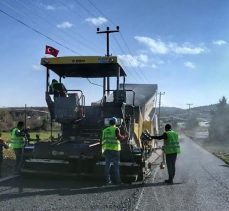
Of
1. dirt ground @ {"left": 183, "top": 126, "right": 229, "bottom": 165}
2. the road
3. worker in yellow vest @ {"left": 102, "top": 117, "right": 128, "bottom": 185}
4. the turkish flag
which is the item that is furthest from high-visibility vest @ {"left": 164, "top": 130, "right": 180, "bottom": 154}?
dirt ground @ {"left": 183, "top": 126, "right": 229, "bottom": 165}

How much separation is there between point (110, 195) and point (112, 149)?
179cm

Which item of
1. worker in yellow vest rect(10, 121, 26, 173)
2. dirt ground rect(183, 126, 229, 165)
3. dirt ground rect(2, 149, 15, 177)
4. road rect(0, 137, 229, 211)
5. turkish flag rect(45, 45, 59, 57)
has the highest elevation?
turkish flag rect(45, 45, 59, 57)

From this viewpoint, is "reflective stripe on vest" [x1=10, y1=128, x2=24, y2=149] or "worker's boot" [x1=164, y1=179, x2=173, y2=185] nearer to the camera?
"worker's boot" [x1=164, y1=179, x2=173, y2=185]

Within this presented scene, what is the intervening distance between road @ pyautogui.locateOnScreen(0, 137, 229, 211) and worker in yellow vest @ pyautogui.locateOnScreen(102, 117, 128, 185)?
0.40m

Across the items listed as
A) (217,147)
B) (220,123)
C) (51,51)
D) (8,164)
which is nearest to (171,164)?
(51,51)

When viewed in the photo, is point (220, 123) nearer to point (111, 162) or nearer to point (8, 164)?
point (8, 164)

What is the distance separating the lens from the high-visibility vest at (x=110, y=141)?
11289mm

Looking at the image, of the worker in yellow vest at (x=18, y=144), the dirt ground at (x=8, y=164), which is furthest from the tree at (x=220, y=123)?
the worker in yellow vest at (x=18, y=144)

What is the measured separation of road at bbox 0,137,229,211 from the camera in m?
8.47

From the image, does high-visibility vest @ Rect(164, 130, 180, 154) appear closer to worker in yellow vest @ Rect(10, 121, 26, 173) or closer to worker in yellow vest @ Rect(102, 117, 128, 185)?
worker in yellow vest @ Rect(102, 117, 128, 185)

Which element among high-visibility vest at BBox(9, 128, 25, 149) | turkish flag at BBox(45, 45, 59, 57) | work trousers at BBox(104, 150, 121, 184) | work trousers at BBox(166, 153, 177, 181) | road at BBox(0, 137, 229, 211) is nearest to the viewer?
road at BBox(0, 137, 229, 211)

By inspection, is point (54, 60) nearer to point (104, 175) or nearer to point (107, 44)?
point (104, 175)

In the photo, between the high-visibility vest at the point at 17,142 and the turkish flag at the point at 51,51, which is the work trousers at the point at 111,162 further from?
the turkish flag at the point at 51,51

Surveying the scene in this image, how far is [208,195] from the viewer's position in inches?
396
